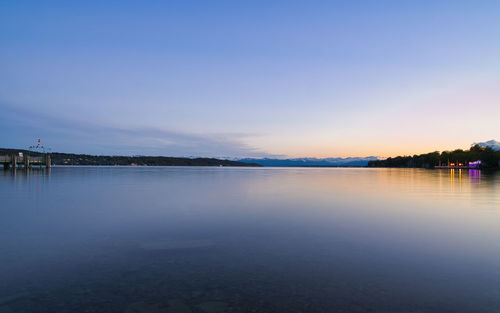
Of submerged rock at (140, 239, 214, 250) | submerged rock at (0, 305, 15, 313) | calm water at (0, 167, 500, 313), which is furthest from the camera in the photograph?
submerged rock at (140, 239, 214, 250)

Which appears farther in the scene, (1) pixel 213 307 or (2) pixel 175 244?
(2) pixel 175 244

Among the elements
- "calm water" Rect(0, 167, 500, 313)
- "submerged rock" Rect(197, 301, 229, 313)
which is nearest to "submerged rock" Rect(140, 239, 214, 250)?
"calm water" Rect(0, 167, 500, 313)

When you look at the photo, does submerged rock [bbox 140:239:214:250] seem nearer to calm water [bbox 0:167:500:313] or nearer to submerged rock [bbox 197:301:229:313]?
calm water [bbox 0:167:500:313]

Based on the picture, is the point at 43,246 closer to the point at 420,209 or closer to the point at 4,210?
the point at 4,210

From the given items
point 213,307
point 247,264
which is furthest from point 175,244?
point 213,307

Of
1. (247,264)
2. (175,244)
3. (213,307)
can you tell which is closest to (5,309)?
(213,307)

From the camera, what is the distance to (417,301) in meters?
5.77

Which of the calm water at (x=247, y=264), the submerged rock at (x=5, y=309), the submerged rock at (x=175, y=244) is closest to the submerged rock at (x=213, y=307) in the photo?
the calm water at (x=247, y=264)

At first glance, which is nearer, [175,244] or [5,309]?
[5,309]

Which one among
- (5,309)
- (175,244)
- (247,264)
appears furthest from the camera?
(175,244)

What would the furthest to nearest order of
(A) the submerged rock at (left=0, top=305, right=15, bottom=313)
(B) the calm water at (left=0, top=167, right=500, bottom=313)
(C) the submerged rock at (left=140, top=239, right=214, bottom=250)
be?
(C) the submerged rock at (left=140, top=239, right=214, bottom=250)
(B) the calm water at (left=0, top=167, right=500, bottom=313)
(A) the submerged rock at (left=0, top=305, right=15, bottom=313)

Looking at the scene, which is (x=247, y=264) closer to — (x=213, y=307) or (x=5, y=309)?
(x=213, y=307)

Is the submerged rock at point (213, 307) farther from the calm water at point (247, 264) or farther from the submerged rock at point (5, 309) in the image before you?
the submerged rock at point (5, 309)

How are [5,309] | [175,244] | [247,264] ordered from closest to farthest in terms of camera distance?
[5,309] → [247,264] → [175,244]
